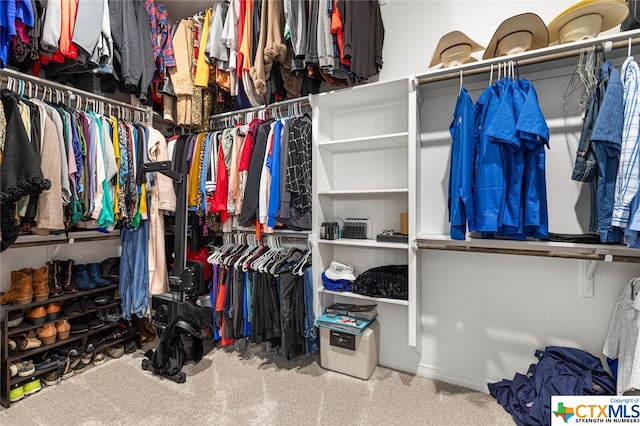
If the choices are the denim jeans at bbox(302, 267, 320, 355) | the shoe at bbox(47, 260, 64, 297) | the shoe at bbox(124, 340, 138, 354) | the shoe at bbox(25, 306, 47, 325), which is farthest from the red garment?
the shoe at bbox(124, 340, 138, 354)

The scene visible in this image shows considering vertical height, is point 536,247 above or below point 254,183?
below

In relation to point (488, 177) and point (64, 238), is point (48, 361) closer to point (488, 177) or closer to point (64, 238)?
point (64, 238)

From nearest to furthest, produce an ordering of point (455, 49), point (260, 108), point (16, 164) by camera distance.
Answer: point (16, 164) → point (455, 49) → point (260, 108)

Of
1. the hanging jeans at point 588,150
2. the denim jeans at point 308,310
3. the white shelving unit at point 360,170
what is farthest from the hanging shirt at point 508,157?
the denim jeans at point 308,310

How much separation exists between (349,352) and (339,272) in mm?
536

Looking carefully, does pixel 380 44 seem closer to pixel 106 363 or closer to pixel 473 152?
pixel 473 152

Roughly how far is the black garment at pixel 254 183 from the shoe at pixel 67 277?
1.26 m

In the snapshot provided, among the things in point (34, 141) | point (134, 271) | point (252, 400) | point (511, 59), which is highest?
point (511, 59)

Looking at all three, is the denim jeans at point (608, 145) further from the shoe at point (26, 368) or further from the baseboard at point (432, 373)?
the shoe at point (26, 368)

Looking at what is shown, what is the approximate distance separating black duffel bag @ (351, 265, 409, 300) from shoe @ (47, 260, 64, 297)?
6.58ft

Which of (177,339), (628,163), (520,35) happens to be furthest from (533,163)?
(177,339)

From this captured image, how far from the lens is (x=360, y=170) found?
2.35 metres

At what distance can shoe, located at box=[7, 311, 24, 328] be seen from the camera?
6.03ft

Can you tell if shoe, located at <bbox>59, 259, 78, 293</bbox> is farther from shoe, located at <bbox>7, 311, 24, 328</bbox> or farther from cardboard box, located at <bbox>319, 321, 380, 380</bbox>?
cardboard box, located at <bbox>319, 321, 380, 380</bbox>
